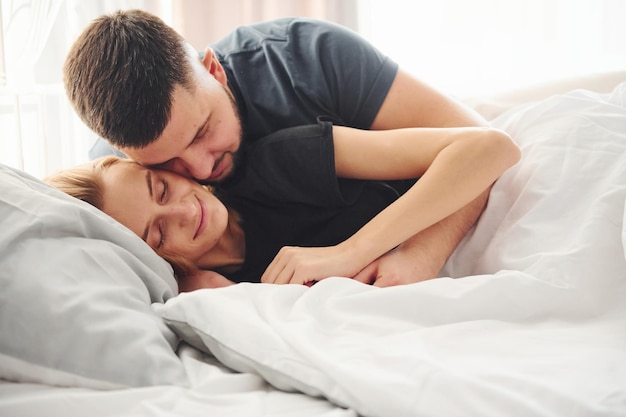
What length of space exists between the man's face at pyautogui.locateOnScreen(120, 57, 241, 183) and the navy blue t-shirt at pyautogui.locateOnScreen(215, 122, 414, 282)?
62 mm

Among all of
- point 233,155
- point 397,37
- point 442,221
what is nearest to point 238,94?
point 233,155

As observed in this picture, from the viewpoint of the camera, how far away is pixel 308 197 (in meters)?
1.36

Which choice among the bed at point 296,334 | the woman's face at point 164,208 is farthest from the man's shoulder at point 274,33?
the bed at point 296,334

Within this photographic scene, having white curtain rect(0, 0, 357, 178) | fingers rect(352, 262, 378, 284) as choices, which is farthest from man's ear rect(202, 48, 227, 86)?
white curtain rect(0, 0, 357, 178)

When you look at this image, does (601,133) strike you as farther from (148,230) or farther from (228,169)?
(148,230)

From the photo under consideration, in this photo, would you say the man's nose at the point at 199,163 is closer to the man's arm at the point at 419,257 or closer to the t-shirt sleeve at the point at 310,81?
the t-shirt sleeve at the point at 310,81

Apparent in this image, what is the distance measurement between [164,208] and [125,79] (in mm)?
240

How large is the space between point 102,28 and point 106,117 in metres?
0.19

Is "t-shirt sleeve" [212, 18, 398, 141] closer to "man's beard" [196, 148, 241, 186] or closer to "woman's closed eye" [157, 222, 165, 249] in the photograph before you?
"man's beard" [196, 148, 241, 186]

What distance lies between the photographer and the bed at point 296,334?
748 mm

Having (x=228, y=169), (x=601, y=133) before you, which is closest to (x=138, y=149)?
(x=228, y=169)

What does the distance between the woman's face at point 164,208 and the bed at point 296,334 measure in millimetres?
165

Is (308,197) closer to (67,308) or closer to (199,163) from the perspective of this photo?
(199,163)

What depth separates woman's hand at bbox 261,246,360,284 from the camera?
1.19 metres
